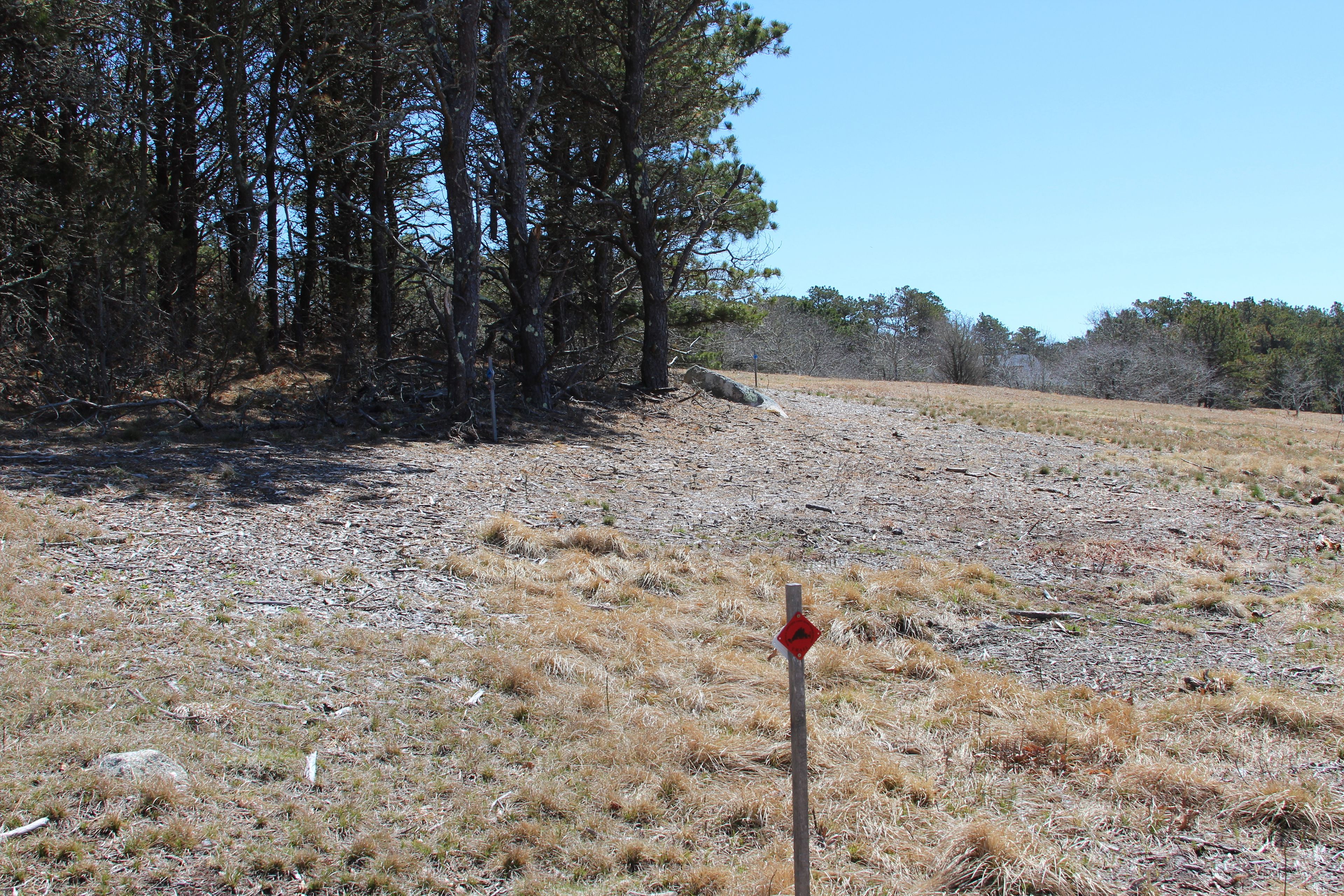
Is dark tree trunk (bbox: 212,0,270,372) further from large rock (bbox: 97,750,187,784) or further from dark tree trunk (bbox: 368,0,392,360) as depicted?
large rock (bbox: 97,750,187,784)

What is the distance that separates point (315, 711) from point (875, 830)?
2662 millimetres

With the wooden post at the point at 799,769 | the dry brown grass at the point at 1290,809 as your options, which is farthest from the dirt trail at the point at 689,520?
the wooden post at the point at 799,769

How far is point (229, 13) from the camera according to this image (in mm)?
12492

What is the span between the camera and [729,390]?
18562 millimetres

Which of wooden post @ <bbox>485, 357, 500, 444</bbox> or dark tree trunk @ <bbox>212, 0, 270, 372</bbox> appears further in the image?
dark tree trunk @ <bbox>212, 0, 270, 372</bbox>

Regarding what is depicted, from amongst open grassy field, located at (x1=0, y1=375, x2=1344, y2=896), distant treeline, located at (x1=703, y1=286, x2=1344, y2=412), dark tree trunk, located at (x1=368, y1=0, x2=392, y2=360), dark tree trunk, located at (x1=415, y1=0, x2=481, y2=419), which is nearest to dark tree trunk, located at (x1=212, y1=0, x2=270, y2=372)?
dark tree trunk, located at (x1=368, y1=0, x2=392, y2=360)

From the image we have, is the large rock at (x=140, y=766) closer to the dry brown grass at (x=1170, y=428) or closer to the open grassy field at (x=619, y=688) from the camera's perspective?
the open grassy field at (x=619, y=688)

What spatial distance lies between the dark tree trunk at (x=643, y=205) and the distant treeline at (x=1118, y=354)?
15174 millimetres

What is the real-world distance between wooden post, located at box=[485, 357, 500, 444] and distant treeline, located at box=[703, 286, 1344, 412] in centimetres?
2044

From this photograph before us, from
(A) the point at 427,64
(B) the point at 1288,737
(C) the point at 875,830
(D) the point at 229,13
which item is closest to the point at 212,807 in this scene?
(C) the point at 875,830

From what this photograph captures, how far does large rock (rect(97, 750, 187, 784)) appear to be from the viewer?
3461 millimetres

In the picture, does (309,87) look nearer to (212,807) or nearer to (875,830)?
(212,807)

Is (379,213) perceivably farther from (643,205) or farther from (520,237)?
(643,205)

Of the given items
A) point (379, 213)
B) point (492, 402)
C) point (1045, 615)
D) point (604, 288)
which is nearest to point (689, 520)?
point (1045, 615)
